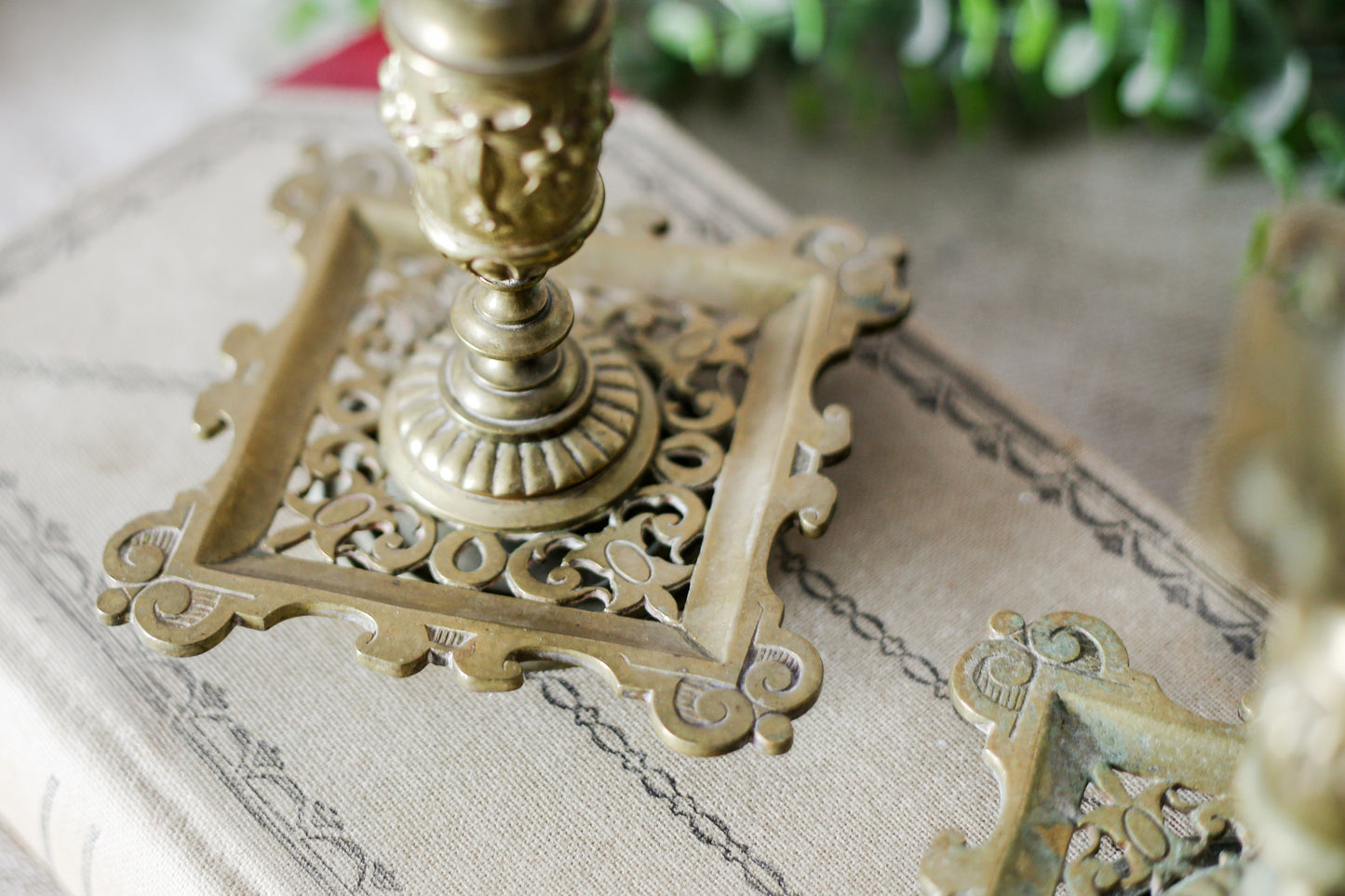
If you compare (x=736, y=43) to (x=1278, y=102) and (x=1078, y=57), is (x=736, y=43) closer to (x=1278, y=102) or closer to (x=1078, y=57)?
(x=1078, y=57)

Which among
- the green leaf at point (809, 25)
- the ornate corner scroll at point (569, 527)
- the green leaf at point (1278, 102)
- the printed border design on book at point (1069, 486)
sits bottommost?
the ornate corner scroll at point (569, 527)

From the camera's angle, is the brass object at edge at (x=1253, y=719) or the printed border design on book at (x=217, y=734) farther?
the printed border design on book at (x=217, y=734)

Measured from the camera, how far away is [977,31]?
1054 mm

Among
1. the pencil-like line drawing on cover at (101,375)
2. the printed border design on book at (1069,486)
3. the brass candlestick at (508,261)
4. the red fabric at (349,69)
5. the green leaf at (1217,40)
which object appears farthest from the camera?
the red fabric at (349,69)

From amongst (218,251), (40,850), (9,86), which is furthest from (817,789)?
(9,86)

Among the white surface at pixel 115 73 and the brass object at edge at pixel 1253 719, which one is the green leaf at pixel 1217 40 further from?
the white surface at pixel 115 73

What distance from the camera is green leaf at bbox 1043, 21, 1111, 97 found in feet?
3.45

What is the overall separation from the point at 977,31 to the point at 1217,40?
0.21m

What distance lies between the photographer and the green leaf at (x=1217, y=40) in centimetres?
102

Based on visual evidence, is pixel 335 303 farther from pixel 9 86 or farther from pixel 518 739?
pixel 9 86

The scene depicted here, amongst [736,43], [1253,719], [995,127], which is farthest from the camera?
[995,127]

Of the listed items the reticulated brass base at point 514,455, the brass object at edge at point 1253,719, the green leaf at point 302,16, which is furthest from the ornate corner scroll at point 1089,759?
the green leaf at point 302,16

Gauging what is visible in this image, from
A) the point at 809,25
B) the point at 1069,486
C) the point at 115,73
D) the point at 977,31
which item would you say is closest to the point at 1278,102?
the point at 977,31

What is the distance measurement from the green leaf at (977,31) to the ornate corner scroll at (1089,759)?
2.18 ft
